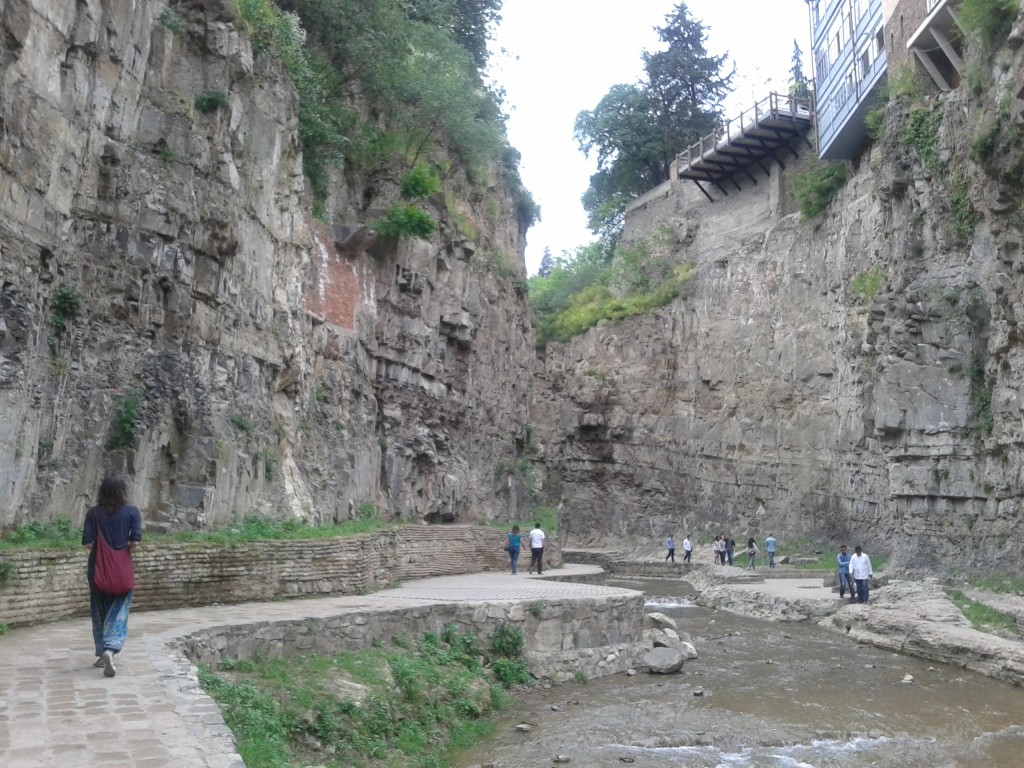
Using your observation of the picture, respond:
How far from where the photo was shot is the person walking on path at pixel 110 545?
6641 mm

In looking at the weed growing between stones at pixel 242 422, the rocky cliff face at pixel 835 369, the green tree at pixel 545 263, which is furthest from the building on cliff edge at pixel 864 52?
the green tree at pixel 545 263

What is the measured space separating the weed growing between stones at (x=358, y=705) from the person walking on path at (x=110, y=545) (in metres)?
0.96

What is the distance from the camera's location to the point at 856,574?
20.5 metres

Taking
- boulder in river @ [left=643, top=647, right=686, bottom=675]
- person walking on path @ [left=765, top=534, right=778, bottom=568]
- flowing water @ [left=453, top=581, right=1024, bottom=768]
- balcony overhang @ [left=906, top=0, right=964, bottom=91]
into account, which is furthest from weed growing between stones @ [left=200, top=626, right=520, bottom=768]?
balcony overhang @ [left=906, top=0, right=964, bottom=91]

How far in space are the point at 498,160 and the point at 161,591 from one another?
1017 inches

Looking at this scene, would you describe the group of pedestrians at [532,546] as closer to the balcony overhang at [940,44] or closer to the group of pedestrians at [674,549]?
the group of pedestrians at [674,549]

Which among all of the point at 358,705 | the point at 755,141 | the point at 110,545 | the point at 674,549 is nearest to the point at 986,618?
the point at 358,705

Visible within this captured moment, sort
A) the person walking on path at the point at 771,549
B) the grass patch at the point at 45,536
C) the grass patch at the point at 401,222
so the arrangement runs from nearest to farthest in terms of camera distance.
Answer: the grass patch at the point at 45,536, the grass patch at the point at 401,222, the person walking on path at the point at 771,549

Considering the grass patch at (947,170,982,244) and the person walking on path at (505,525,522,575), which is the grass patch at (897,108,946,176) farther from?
the person walking on path at (505,525,522,575)

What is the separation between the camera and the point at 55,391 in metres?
11.2

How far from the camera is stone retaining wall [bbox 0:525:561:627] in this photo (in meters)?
8.69

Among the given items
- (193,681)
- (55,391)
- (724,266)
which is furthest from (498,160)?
(193,681)

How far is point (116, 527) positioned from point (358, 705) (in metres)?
3.30

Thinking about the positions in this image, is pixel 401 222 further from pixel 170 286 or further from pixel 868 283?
pixel 868 283
